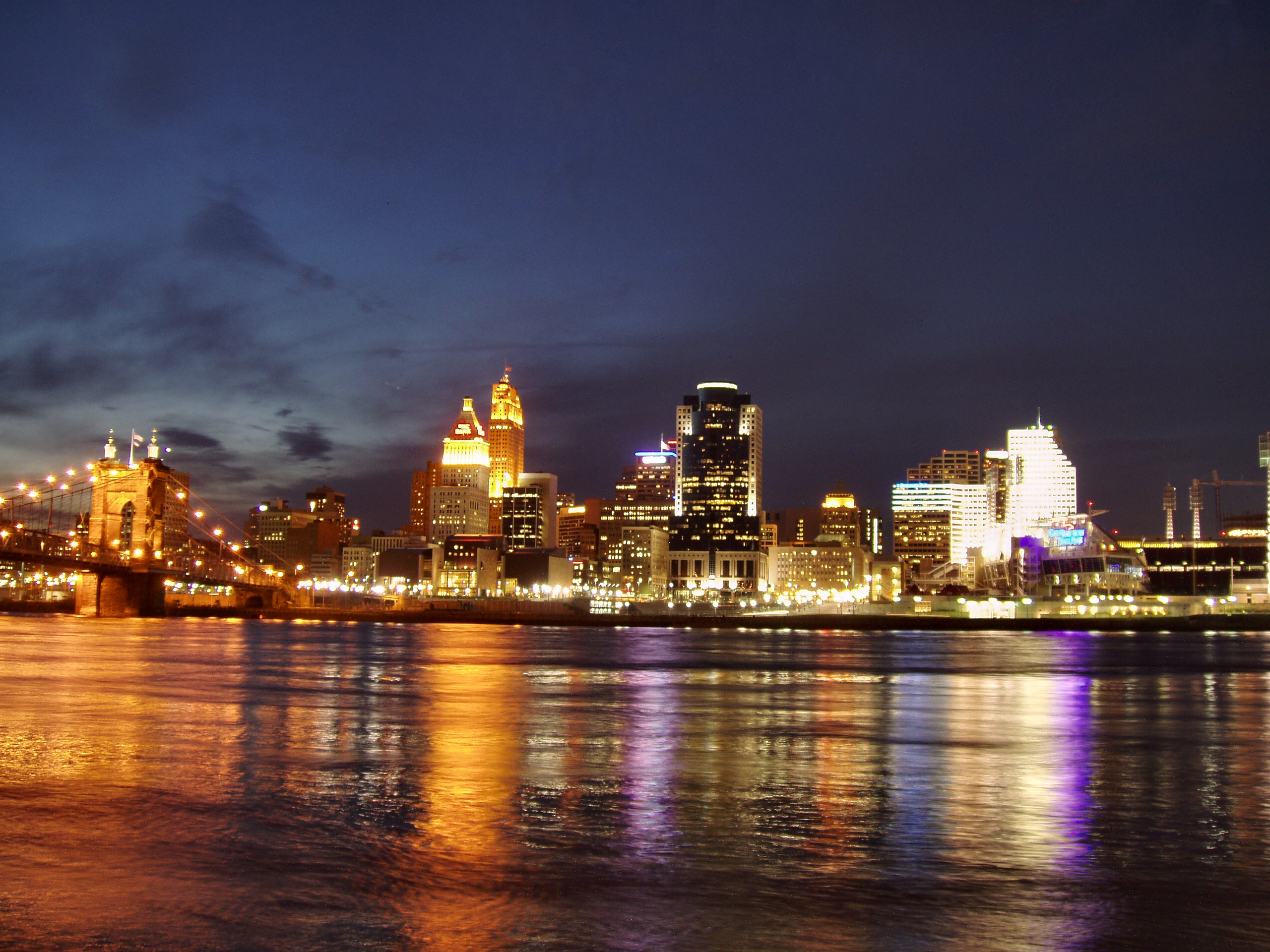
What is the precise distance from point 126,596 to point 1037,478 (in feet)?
495

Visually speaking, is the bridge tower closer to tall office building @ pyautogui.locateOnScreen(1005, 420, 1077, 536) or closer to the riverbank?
the riverbank

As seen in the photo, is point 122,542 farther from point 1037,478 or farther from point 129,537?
point 1037,478

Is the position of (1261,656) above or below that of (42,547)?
below

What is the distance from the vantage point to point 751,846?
10.6 m

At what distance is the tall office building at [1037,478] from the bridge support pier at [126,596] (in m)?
139

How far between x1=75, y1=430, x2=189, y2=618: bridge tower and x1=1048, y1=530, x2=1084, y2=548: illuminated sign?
4234 inches

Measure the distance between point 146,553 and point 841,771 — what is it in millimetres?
96861

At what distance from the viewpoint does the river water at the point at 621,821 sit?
812cm

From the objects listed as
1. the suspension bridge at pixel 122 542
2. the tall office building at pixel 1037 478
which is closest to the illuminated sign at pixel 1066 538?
the tall office building at pixel 1037 478

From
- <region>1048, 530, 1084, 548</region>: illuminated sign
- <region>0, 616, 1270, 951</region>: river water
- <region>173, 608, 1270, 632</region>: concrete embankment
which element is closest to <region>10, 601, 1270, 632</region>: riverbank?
<region>173, 608, 1270, 632</region>: concrete embankment

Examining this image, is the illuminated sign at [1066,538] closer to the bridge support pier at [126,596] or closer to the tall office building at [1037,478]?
the tall office building at [1037,478]

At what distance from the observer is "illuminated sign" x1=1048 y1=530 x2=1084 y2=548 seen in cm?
14450

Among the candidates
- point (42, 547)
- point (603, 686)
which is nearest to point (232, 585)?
point (42, 547)

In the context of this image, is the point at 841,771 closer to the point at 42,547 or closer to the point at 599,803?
the point at 599,803
